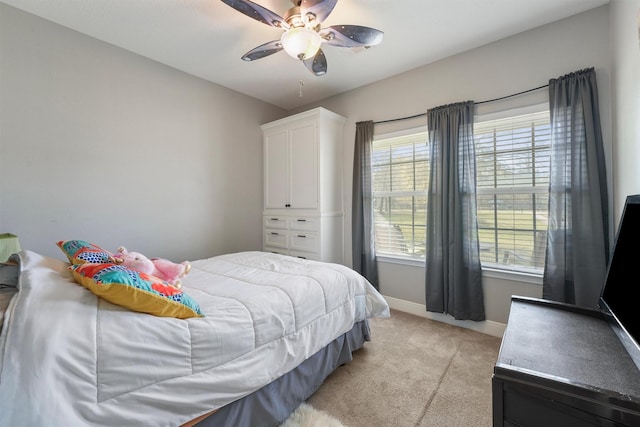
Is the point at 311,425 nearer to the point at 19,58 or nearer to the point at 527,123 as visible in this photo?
the point at 527,123

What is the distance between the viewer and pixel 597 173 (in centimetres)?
A: 189

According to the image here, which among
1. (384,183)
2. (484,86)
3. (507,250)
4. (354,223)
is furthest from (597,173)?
(354,223)

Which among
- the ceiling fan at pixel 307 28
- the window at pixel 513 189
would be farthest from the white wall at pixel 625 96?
the ceiling fan at pixel 307 28

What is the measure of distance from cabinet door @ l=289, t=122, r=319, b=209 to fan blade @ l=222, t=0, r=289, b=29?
1484 millimetres

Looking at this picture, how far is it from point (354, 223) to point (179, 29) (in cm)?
250

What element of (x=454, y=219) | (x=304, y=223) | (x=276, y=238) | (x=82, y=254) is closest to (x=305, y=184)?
(x=304, y=223)

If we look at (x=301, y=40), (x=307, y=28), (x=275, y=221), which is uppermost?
(x=307, y=28)

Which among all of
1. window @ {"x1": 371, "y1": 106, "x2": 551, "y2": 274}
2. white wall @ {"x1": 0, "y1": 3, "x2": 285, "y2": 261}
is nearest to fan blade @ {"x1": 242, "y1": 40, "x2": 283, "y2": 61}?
white wall @ {"x1": 0, "y1": 3, "x2": 285, "y2": 261}

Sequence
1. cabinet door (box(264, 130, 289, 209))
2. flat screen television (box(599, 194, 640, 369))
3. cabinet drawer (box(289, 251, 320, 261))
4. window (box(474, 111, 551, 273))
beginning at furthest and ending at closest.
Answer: cabinet door (box(264, 130, 289, 209))
cabinet drawer (box(289, 251, 320, 261))
window (box(474, 111, 551, 273))
flat screen television (box(599, 194, 640, 369))

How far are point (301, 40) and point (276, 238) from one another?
94.6 inches

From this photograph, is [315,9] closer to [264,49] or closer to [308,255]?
[264,49]

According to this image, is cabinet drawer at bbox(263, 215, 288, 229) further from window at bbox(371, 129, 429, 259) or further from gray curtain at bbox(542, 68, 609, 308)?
gray curtain at bbox(542, 68, 609, 308)

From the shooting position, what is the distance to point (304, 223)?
3.25 meters

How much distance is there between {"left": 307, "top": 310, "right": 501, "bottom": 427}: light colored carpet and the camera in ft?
4.82
